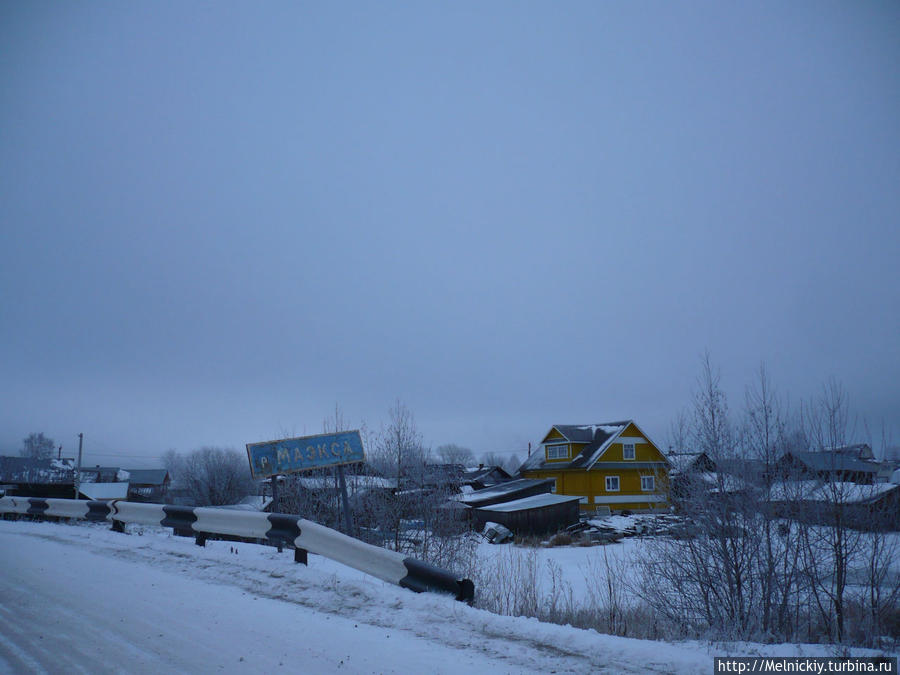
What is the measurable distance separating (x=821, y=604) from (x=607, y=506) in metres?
40.5

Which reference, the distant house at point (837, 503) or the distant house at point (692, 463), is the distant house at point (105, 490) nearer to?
the distant house at point (692, 463)

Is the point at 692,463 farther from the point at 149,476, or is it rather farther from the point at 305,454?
the point at 149,476

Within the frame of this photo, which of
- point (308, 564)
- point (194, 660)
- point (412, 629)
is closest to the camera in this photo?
point (194, 660)

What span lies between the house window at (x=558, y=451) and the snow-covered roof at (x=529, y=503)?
1026 cm

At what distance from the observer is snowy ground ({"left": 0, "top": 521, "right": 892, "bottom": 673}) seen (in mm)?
4656

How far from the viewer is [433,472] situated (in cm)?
1803

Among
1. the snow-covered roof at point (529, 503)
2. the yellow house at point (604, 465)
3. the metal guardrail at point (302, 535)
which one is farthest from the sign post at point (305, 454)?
the yellow house at point (604, 465)

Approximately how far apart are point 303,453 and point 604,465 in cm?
4540

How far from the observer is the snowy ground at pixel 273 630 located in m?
4.66

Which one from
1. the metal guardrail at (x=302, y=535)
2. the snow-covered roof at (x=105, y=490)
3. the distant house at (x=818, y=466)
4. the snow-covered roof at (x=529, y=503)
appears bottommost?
the snow-covered roof at (x=529, y=503)

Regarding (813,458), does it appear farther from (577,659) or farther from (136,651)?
(136,651)

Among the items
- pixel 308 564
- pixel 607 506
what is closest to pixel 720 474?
pixel 308 564

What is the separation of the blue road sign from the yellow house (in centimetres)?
4342

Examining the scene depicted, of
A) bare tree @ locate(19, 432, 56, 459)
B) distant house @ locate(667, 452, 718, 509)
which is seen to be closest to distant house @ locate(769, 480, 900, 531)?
distant house @ locate(667, 452, 718, 509)
